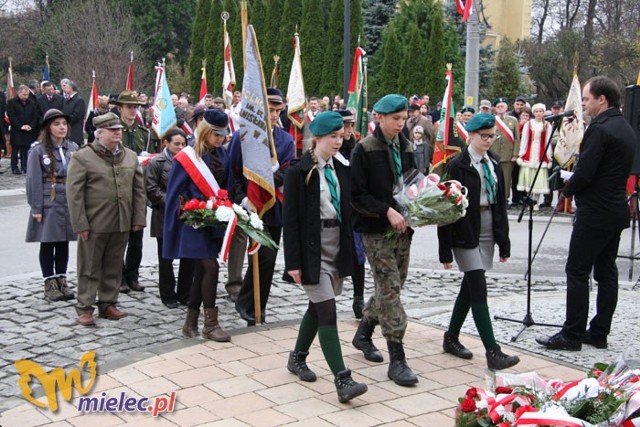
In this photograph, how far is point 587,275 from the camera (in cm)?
695

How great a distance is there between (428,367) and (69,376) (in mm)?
2672

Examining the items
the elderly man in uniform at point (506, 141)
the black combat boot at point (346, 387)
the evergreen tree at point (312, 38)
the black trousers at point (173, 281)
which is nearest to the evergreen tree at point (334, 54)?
the evergreen tree at point (312, 38)

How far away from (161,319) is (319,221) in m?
2.72

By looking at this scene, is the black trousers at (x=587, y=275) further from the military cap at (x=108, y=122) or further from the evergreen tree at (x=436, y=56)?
the evergreen tree at (x=436, y=56)

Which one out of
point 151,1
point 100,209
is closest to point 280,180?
point 100,209

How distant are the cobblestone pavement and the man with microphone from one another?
0.81ft

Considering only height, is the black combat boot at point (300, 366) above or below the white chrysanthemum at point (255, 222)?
below

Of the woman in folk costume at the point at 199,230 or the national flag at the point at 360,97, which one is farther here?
the national flag at the point at 360,97

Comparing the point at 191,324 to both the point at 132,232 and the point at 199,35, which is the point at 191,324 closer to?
the point at 132,232

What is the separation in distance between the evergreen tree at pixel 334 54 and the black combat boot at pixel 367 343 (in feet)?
92.2

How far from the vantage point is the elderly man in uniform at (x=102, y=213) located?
7.62m

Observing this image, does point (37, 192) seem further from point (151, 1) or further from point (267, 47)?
point (151, 1)

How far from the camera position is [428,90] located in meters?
30.0

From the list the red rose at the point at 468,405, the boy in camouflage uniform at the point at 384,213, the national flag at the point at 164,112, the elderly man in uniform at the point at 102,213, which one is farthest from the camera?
the national flag at the point at 164,112
